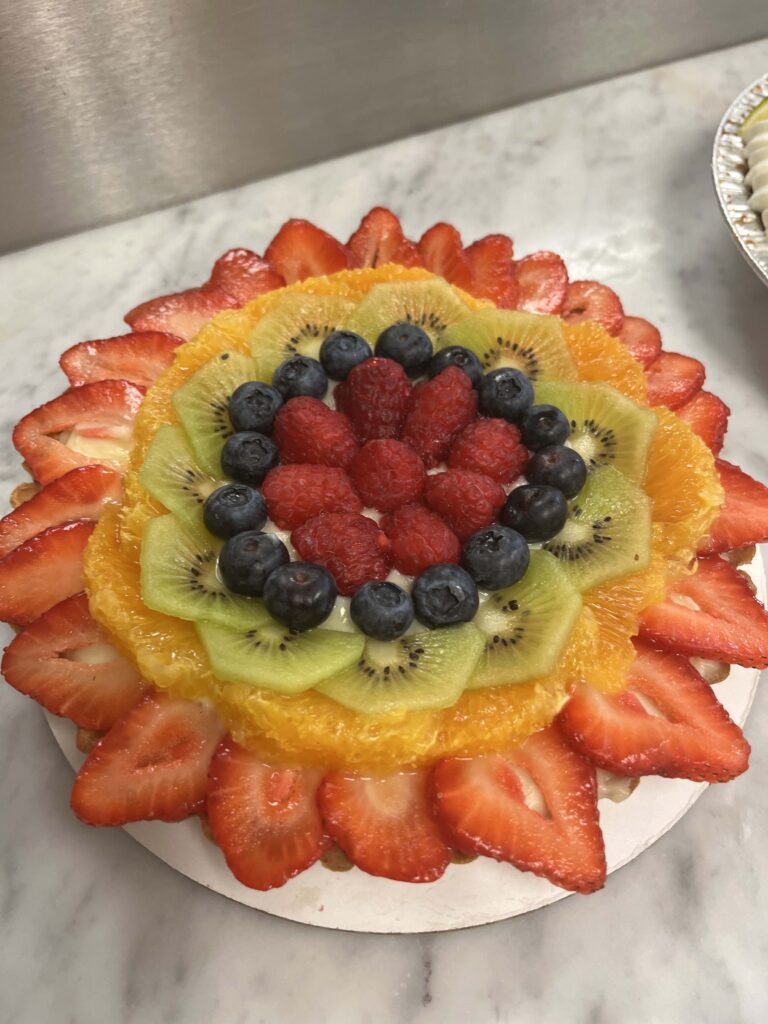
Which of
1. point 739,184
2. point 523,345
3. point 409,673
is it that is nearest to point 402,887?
point 409,673

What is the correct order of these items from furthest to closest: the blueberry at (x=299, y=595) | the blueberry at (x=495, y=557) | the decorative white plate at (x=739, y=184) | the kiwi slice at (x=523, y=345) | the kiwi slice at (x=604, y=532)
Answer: the decorative white plate at (x=739, y=184), the kiwi slice at (x=523, y=345), the kiwi slice at (x=604, y=532), the blueberry at (x=495, y=557), the blueberry at (x=299, y=595)

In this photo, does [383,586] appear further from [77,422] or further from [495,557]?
[77,422]

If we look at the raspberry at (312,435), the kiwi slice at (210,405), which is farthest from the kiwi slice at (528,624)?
the kiwi slice at (210,405)

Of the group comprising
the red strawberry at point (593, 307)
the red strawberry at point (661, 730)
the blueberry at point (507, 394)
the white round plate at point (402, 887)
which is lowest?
the white round plate at point (402, 887)

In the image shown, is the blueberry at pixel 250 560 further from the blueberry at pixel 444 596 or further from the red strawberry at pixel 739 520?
the red strawberry at pixel 739 520

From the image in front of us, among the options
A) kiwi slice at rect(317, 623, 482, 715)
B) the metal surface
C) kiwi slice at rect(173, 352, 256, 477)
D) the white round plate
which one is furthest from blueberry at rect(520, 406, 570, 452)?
the metal surface

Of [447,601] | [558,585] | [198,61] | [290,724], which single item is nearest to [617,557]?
[558,585]

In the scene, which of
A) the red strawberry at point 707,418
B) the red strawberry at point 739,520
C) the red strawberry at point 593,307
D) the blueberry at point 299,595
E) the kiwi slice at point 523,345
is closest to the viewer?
the blueberry at point 299,595

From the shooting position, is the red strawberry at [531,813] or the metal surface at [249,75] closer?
the red strawberry at [531,813]
